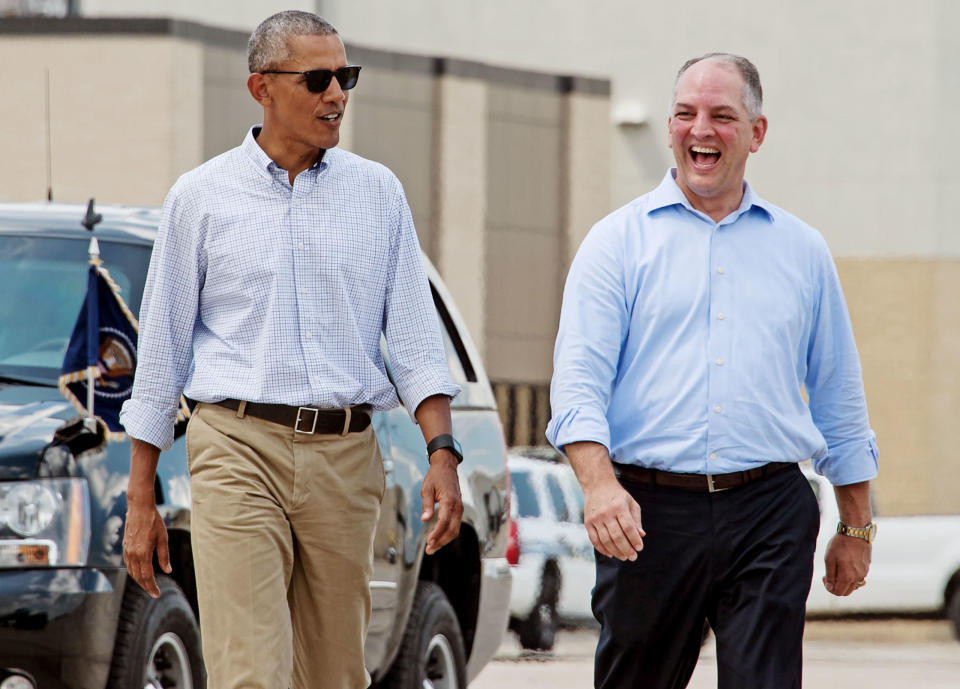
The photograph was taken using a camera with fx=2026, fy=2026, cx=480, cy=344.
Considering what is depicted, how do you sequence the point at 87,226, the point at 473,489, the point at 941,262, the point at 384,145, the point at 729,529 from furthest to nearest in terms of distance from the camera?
1. the point at 941,262
2. the point at 384,145
3. the point at 473,489
4. the point at 87,226
5. the point at 729,529

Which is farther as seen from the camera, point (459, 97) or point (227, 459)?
point (459, 97)

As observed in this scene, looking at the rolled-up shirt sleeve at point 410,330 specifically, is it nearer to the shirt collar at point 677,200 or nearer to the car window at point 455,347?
the shirt collar at point 677,200

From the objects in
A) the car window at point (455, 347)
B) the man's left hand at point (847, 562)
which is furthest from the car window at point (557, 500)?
the man's left hand at point (847, 562)

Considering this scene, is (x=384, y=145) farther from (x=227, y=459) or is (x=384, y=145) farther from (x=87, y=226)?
(x=227, y=459)

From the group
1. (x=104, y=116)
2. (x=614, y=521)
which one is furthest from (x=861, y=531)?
(x=104, y=116)

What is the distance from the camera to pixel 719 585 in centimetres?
489

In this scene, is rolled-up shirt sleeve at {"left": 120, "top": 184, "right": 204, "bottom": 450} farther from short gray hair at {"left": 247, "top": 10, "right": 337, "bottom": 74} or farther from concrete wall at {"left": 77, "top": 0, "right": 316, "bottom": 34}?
concrete wall at {"left": 77, "top": 0, "right": 316, "bottom": 34}

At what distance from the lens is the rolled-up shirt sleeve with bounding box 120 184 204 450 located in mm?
4977

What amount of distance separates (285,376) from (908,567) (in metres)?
15.6

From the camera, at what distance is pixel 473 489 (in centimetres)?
788

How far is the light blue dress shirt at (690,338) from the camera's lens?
487 centimetres

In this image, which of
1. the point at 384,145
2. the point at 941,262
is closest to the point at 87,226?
the point at 384,145

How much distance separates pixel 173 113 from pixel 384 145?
13.7ft

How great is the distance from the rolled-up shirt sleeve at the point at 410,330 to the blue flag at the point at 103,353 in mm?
1321
